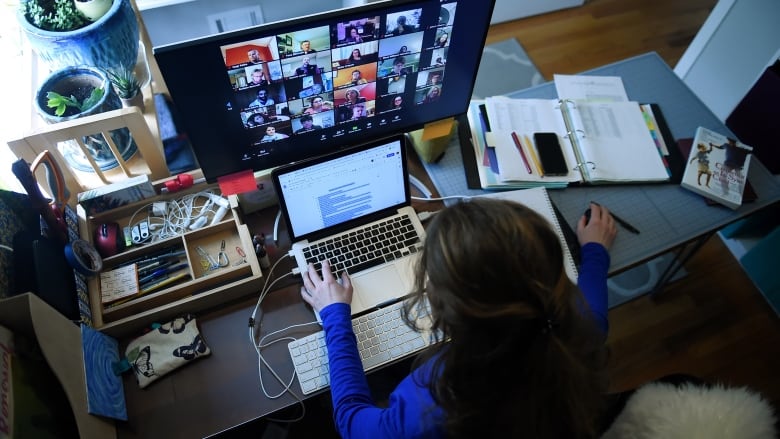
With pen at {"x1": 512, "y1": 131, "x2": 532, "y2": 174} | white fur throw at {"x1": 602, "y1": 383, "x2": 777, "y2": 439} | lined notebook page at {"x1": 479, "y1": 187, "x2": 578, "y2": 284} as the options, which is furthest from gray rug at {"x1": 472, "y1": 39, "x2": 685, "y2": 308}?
white fur throw at {"x1": 602, "y1": 383, "x2": 777, "y2": 439}

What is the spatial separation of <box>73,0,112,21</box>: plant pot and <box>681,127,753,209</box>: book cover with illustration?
1461mm

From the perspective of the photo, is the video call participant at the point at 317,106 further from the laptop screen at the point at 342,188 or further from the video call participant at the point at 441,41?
the video call participant at the point at 441,41

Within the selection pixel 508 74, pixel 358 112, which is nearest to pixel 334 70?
pixel 358 112

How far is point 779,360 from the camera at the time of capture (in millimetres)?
1771

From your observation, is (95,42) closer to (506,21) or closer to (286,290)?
(286,290)

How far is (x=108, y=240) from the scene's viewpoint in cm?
105

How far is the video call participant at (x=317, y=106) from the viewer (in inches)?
38.3

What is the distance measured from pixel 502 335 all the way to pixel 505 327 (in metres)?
0.01

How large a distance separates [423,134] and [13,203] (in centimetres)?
90

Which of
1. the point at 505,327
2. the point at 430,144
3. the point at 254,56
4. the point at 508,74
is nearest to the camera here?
the point at 505,327

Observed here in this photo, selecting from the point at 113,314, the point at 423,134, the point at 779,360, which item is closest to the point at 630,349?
the point at 779,360

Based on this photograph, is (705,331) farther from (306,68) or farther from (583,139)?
(306,68)

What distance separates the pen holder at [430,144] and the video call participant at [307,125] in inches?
12.4

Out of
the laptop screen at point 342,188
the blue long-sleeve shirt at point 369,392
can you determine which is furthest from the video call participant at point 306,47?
the blue long-sleeve shirt at point 369,392
